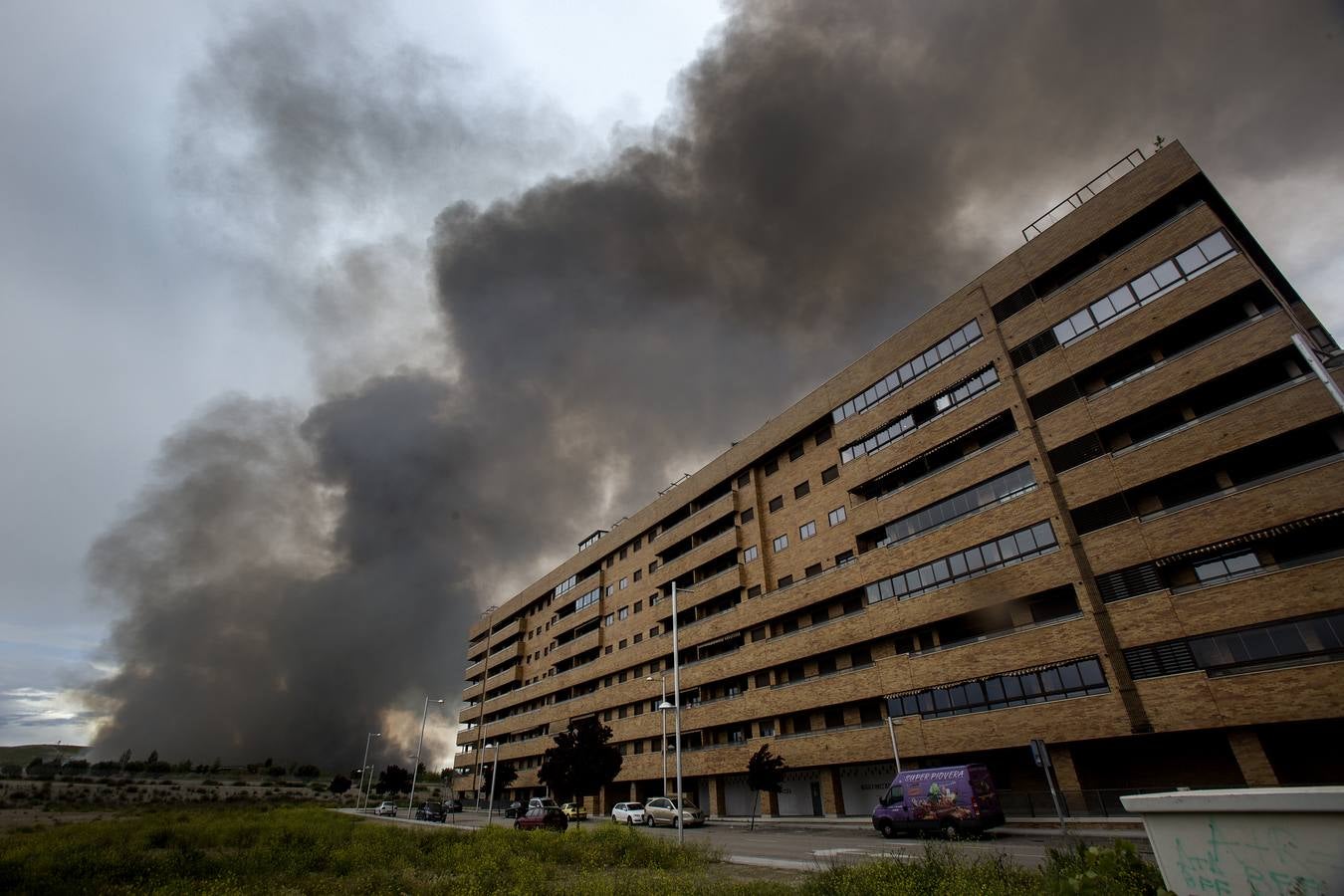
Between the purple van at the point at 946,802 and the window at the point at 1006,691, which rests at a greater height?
the window at the point at 1006,691

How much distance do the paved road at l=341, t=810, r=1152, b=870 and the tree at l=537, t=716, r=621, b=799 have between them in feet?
22.5

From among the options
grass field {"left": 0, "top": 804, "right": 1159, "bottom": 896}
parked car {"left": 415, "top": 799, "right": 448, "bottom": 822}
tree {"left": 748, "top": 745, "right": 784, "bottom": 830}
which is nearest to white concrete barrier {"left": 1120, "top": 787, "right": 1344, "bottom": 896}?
grass field {"left": 0, "top": 804, "right": 1159, "bottom": 896}

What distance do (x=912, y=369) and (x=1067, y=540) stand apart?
13.5 metres

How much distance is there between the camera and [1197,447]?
953 inches

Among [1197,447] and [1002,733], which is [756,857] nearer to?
[1002,733]

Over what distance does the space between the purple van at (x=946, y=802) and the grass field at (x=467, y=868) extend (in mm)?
9748

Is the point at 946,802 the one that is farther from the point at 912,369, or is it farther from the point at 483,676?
the point at 483,676

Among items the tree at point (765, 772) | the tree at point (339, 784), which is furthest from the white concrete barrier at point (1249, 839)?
the tree at point (339, 784)

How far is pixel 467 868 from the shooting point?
1405 centimetres

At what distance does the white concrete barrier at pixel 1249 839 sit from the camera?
4082 millimetres

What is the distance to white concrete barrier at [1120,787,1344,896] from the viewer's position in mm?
4082

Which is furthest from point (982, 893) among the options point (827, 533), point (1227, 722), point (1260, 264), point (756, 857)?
point (1260, 264)

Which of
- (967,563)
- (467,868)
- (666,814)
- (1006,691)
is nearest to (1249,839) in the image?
(467,868)

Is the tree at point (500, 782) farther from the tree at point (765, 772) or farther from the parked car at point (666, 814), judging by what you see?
the tree at point (765, 772)
